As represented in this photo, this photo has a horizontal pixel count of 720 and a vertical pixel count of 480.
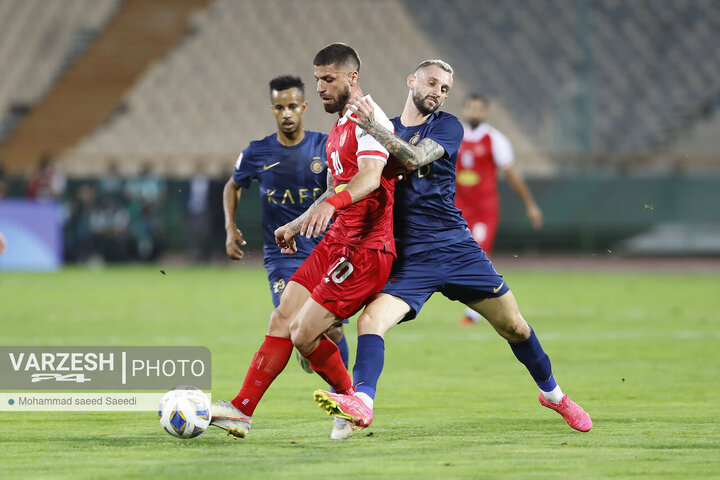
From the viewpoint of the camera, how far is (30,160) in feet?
91.8

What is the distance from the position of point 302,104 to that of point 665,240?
17049 mm

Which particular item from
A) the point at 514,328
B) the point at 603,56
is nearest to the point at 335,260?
the point at 514,328

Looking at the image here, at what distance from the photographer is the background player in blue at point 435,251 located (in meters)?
5.96

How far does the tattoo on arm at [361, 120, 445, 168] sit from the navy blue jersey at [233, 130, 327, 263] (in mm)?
1489

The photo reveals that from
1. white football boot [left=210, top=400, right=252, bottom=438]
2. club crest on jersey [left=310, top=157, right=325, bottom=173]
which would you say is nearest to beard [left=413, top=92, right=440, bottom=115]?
club crest on jersey [left=310, top=157, right=325, bottom=173]

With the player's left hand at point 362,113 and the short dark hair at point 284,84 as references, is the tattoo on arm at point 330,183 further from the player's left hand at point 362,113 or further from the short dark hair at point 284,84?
the short dark hair at point 284,84

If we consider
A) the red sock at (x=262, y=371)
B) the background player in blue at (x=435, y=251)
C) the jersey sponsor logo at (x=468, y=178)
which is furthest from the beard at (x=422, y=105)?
the jersey sponsor logo at (x=468, y=178)

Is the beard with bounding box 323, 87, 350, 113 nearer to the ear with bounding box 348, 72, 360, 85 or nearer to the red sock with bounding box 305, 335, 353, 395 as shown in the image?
the ear with bounding box 348, 72, 360, 85

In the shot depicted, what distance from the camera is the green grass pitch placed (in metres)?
5.17

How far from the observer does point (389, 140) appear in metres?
5.59

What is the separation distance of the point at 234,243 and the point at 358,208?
1.49 m

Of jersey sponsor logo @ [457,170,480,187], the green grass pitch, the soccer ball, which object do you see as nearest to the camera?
the green grass pitch

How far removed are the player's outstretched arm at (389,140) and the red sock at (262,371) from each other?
117 cm

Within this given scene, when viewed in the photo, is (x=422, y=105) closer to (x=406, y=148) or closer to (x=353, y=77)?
(x=353, y=77)
